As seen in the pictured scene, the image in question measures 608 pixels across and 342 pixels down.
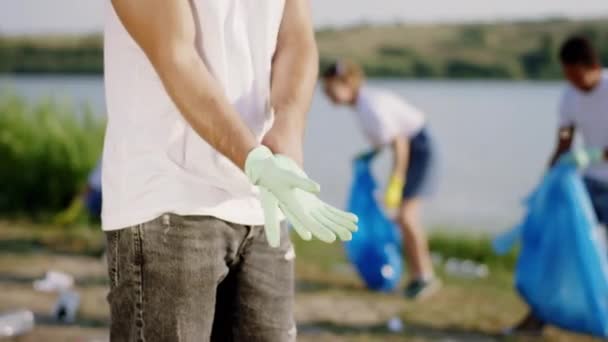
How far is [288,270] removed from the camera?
150cm

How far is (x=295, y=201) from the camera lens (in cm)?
129

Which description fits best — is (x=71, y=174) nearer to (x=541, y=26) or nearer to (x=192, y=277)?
(x=541, y=26)

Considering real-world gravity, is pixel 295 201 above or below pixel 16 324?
above

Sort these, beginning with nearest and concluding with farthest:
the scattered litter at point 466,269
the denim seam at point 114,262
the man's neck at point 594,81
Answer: the denim seam at point 114,262
the man's neck at point 594,81
the scattered litter at point 466,269

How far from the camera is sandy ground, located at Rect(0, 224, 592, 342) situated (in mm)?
3693

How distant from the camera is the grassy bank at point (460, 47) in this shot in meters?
5.15

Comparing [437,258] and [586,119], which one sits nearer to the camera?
[586,119]

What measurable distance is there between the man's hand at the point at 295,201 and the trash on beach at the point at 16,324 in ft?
8.13

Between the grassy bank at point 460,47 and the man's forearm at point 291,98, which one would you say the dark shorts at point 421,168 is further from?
the man's forearm at point 291,98

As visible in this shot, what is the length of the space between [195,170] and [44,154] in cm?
462

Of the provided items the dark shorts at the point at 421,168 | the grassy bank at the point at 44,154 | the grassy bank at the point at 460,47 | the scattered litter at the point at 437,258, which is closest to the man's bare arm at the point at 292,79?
the dark shorts at the point at 421,168

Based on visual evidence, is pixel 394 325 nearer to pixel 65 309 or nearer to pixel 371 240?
pixel 371 240

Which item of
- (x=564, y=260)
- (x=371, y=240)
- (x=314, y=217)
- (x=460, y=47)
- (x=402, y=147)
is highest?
(x=460, y=47)

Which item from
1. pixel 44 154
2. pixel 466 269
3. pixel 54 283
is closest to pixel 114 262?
pixel 54 283
